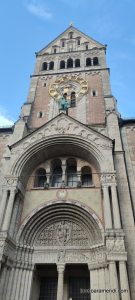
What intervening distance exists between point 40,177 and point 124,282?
9.41m

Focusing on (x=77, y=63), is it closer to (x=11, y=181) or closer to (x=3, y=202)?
(x=11, y=181)

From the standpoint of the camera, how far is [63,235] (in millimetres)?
15602

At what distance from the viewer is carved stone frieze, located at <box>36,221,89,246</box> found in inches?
603

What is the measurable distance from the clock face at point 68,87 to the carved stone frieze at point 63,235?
1219 cm

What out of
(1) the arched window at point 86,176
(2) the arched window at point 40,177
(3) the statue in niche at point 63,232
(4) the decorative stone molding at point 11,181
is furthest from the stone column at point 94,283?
(2) the arched window at point 40,177

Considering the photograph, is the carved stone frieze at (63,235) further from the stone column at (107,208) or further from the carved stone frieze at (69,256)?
the stone column at (107,208)

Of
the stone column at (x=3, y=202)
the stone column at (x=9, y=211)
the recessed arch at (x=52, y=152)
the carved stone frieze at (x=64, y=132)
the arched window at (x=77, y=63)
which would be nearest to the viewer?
the stone column at (x=9, y=211)

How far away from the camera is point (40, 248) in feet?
50.1

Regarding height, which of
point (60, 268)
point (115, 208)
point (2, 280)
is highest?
point (115, 208)

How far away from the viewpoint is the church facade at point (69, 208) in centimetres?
1335

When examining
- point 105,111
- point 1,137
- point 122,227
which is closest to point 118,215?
point 122,227

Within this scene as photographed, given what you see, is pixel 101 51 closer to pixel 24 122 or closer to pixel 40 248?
pixel 24 122

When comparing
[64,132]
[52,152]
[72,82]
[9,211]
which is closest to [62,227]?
[9,211]

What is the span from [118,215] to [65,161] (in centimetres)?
632
